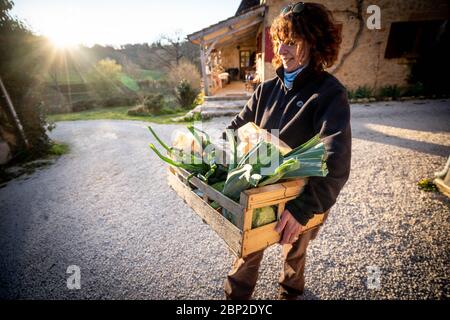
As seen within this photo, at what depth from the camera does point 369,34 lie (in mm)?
9570

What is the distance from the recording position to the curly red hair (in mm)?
1346

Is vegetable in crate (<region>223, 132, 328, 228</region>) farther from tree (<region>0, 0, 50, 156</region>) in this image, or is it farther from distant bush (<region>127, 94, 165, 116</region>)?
distant bush (<region>127, 94, 165, 116</region>)

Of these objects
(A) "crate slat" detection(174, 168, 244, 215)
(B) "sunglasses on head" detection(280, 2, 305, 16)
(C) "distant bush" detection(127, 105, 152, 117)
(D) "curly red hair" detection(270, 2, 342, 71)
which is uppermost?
(B) "sunglasses on head" detection(280, 2, 305, 16)

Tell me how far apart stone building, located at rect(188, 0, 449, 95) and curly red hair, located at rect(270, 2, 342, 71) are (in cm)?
892

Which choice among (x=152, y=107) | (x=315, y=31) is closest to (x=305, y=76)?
(x=315, y=31)

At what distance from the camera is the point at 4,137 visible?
19.4 feet

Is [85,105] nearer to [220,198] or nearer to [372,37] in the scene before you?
[372,37]

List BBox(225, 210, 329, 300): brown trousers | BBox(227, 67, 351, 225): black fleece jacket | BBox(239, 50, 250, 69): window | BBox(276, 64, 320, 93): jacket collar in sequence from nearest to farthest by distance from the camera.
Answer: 1. BBox(227, 67, 351, 225): black fleece jacket
2. BBox(276, 64, 320, 93): jacket collar
3. BBox(225, 210, 329, 300): brown trousers
4. BBox(239, 50, 250, 69): window

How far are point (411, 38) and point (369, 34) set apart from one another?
2.08m

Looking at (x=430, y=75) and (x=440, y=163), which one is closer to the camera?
(x=440, y=163)

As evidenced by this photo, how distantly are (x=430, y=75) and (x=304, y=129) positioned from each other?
12.7 metres

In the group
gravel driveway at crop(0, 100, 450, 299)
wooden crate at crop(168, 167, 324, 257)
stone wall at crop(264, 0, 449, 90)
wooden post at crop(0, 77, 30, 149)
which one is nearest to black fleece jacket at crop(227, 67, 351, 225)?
wooden crate at crop(168, 167, 324, 257)
